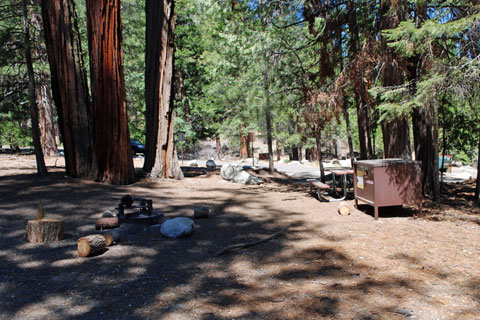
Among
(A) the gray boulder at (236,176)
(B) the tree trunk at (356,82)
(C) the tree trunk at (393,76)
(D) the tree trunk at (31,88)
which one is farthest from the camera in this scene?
(A) the gray boulder at (236,176)

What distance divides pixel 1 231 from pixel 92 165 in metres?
4.89

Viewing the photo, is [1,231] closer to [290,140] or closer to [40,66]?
[40,66]

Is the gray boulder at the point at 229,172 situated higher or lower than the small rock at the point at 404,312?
higher

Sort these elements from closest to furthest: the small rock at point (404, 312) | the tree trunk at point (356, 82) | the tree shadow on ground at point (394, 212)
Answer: the small rock at point (404, 312) → the tree shadow on ground at point (394, 212) → the tree trunk at point (356, 82)

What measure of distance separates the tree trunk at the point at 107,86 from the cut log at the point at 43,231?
198 inches

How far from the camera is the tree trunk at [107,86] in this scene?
9.73 meters

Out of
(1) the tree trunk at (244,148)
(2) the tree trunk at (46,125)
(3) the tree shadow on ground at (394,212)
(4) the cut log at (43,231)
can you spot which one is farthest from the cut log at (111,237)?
(1) the tree trunk at (244,148)

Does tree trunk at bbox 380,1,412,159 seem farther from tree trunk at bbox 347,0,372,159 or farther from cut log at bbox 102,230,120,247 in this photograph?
cut log at bbox 102,230,120,247

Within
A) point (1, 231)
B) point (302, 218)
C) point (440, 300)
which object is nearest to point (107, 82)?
point (1, 231)

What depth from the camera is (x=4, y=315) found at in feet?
10.5

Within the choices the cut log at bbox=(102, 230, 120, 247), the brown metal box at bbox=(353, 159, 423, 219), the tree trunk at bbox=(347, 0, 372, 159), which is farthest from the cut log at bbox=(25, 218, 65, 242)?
the tree trunk at bbox=(347, 0, 372, 159)

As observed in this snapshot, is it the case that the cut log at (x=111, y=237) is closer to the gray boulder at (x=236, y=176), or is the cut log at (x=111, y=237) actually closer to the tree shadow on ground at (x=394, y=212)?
the tree shadow on ground at (x=394, y=212)

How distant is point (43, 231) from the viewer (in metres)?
5.30

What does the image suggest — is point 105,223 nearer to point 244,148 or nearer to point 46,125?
point 46,125
